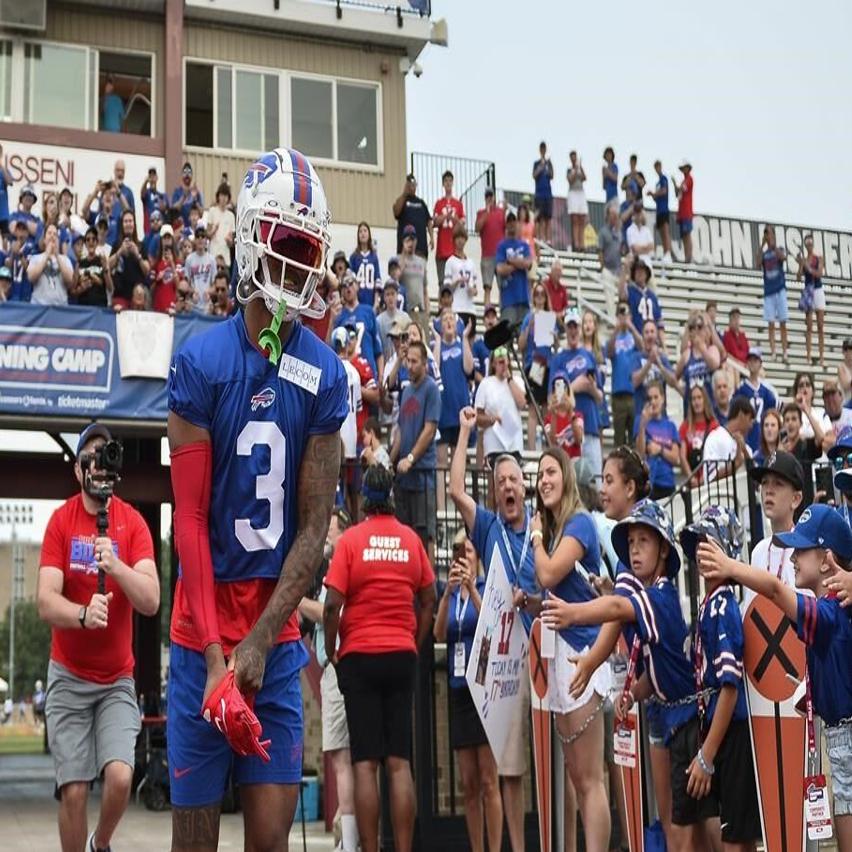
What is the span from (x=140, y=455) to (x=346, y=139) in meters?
10.9

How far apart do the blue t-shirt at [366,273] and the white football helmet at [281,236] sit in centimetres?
1223

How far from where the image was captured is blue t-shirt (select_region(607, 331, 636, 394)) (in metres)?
14.8

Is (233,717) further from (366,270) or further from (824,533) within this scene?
(366,270)

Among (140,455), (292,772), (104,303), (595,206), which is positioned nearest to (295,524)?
(292,772)

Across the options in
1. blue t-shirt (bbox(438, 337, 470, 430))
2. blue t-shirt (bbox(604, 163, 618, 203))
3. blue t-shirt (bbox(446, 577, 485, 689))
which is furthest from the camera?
blue t-shirt (bbox(604, 163, 618, 203))

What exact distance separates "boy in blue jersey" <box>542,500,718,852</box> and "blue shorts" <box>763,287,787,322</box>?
16.1 m

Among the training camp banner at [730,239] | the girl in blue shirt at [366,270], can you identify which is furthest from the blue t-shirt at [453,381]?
the training camp banner at [730,239]

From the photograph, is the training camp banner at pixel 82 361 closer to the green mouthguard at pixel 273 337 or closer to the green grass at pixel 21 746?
the green mouthguard at pixel 273 337

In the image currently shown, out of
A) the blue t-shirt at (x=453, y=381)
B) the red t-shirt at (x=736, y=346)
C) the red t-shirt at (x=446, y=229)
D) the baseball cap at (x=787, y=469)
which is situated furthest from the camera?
the red t-shirt at (x=446, y=229)

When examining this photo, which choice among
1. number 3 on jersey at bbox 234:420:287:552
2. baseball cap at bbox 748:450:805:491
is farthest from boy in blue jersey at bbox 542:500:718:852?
number 3 on jersey at bbox 234:420:287:552

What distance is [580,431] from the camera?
12570mm

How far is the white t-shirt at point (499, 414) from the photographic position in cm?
1276

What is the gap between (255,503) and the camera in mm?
3803

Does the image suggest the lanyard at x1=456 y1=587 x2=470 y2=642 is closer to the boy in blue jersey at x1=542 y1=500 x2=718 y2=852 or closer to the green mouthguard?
the boy in blue jersey at x1=542 y1=500 x2=718 y2=852
